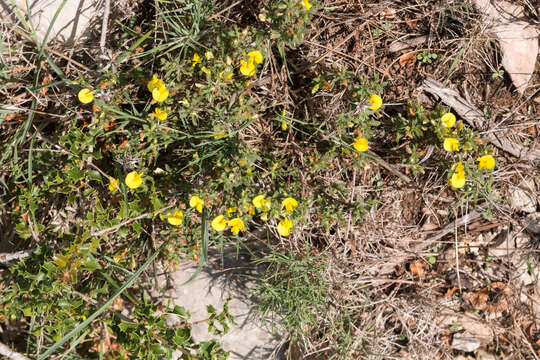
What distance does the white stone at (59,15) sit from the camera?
2.92m

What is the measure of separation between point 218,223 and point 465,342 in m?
2.38

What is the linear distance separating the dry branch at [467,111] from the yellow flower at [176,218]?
1995 millimetres

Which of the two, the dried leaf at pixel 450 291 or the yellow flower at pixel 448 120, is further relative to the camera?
the dried leaf at pixel 450 291

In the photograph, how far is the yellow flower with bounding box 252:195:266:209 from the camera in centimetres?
273

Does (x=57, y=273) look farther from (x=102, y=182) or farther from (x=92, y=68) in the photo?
(x=92, y=68)

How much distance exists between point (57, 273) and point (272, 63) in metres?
2.02

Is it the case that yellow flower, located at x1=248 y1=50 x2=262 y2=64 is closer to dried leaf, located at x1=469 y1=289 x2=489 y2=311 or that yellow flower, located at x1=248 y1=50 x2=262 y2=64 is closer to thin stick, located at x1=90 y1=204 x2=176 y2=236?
thin stick, located at x1=90 y1=204 x2=176 y2=236

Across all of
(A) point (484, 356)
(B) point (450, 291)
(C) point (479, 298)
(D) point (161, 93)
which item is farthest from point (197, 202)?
(A) point (484, 356)

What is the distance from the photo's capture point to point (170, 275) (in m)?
3.40

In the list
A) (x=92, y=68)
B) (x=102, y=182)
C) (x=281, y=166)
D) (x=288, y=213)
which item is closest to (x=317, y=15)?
(x=281, y=166)

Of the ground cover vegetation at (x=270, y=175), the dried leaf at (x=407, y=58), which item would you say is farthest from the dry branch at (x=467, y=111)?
the dried leaf at (x=407, y=58)

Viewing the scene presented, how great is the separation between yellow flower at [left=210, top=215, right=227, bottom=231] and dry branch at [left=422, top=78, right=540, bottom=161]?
177cm

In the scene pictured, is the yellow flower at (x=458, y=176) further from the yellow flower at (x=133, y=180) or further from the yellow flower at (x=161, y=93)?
the yellow flower at (x=133, y=180)

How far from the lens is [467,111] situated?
3211 millimetres
